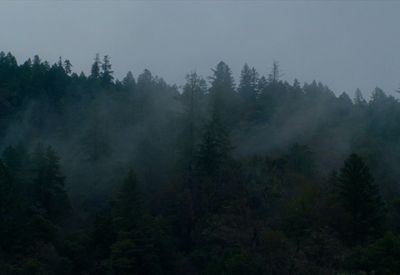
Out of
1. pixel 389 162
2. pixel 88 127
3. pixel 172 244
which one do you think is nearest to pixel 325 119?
pixel 389 162

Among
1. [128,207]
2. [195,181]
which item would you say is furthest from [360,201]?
[128,207]

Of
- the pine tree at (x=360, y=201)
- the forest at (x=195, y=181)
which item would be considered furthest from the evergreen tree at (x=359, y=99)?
the pine tree at (x=360, y=201)

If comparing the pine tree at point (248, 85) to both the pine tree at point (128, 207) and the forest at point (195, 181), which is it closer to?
the forest at point (195, 181)

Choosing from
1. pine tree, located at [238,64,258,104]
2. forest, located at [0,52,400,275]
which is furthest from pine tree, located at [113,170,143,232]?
pine tree, located at [238,64,258,104]

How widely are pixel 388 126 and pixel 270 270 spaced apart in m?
29.8

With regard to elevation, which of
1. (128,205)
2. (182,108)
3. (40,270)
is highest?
(182,108)

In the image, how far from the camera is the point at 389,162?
2136 inches

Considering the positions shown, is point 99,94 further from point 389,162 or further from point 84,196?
point 389,162

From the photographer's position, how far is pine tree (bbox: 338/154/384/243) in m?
39.7

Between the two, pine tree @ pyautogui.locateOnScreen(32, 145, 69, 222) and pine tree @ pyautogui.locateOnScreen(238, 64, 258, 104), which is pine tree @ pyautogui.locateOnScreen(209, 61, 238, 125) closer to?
pine tree @ pyautogui.locateOnScreen(238, 64, 258, 104)

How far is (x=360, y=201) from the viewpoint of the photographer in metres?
40.5

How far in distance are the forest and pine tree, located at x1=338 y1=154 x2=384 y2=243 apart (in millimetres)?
80

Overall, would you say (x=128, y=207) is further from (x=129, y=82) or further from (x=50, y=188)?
(x=129, y=82)

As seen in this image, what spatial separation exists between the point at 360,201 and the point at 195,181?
11466mm
